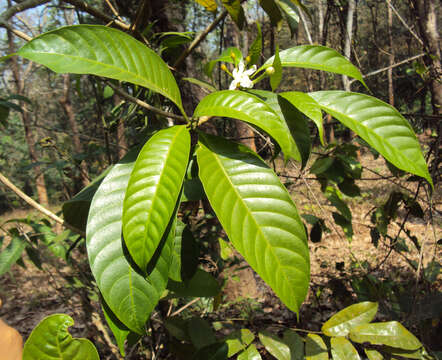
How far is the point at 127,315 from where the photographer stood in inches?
19.9

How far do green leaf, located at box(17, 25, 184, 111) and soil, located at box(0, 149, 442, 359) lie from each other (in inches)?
22.9

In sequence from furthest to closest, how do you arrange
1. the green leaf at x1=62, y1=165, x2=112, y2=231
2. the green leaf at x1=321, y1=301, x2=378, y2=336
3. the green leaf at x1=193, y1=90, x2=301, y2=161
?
the green leaf at x1=321, y1=301, x2=378, y2=336 → the green leaf at x1=62, y1=165, x2=112, y2=231 → the green leaf at x1=193, y1=90, x2=301, y2=161

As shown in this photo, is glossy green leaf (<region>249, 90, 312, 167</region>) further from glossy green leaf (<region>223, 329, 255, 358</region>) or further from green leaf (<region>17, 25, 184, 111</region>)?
glossy green leaf (<region>223, 329, 255, 358</region>)

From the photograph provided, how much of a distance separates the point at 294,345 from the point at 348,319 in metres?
0.19

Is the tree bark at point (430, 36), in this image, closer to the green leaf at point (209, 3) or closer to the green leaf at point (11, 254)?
the green leaf at point (209, 3)

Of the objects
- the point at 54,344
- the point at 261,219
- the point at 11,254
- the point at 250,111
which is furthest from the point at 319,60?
the point at 11,254

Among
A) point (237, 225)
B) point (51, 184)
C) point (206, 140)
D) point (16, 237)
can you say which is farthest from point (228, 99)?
point (51, 184)

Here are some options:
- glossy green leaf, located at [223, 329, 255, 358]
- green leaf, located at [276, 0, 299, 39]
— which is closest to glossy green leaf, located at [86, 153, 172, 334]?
glossy green leaf, located at [223, 329, 255, 358]

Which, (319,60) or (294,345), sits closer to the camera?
(319,60)

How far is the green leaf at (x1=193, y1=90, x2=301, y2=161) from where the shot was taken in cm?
49

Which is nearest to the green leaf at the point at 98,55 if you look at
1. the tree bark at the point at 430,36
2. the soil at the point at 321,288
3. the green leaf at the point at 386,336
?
the soil at the point at 321,288

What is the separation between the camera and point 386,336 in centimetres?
84

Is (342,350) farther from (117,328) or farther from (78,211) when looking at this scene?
(78,211)

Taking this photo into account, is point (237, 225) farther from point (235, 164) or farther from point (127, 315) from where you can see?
point (127, 315)
